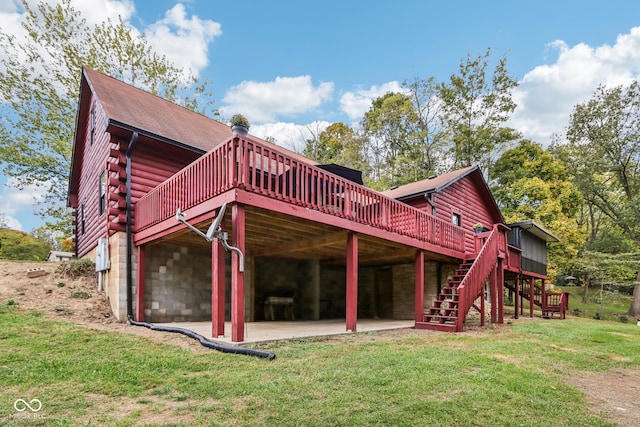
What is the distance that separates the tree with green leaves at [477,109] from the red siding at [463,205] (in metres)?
9.47

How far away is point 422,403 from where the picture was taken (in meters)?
3.31

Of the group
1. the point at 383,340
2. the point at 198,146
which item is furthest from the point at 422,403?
the point at 198,146

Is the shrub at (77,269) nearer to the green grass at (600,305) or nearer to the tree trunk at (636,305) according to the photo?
the green grass at (600,305)

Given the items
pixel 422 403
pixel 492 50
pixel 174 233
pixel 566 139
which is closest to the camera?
pixel 422 403

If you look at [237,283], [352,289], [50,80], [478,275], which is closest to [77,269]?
[237,283]

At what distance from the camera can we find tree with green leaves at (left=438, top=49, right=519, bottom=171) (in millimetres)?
26609

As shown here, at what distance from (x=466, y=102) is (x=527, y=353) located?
25.2 m

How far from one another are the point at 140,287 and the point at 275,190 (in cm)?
463

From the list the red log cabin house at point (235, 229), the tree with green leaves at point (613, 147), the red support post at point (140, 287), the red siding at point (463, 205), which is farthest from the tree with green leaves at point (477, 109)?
the red support post at point (140, 287)

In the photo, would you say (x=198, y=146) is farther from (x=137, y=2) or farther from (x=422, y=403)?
(x=137, y=2)

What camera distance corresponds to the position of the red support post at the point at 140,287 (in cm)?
848

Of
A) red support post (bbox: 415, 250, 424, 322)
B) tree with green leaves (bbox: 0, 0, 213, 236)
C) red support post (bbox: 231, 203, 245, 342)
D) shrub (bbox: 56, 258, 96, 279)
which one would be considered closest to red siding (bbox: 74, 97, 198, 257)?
shrub (bbox: 56, 258, 96, 279)

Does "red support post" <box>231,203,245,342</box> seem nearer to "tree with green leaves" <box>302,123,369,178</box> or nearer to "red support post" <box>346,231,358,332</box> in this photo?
"red support post" <box>346,231,358,332</box>

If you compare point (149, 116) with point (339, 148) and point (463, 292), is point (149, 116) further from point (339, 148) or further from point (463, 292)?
point (339, 148)
